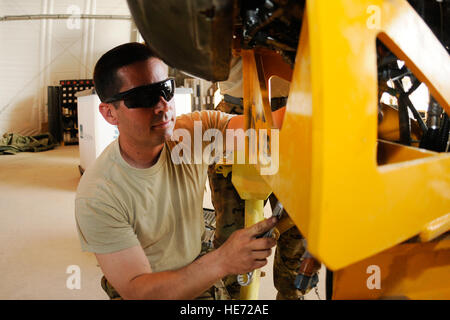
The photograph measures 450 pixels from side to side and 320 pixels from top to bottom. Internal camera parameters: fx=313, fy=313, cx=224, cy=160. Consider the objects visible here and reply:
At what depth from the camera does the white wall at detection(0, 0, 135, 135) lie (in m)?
7.83

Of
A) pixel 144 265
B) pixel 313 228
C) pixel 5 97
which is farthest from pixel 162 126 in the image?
pixel 5 97

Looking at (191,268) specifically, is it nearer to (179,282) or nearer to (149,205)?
(179,282)

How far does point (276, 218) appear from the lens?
72cm

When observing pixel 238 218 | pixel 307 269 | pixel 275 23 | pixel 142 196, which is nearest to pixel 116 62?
pixel 142 196

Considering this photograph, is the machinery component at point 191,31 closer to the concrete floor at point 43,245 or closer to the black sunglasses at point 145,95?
the black sunglasses at point 145,95

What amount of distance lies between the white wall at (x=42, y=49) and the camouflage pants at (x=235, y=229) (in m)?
7.58

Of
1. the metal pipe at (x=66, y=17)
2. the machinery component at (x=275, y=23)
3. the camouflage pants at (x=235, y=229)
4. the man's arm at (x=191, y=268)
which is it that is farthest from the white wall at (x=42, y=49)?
the machinery component at (x=275, y=23)

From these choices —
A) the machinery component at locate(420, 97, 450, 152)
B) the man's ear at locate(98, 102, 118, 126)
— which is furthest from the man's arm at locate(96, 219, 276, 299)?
the man's ear at locate(98, 102, 118, 126)

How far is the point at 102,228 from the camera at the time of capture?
100 cm

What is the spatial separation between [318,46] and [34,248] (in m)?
2.63

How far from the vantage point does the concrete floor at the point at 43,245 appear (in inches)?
71.7

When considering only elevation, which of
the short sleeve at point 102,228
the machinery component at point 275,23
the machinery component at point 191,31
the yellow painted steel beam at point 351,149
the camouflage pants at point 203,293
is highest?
the machinery component at point 275,23

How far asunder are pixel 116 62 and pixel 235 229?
1.02 meters

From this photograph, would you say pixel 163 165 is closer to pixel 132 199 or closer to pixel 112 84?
pixel 132 199
